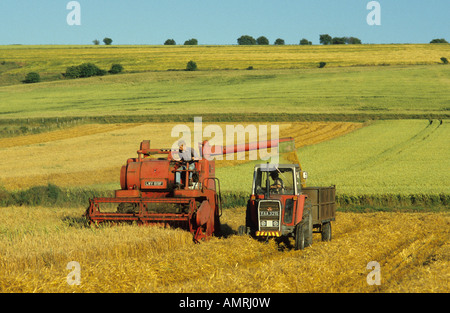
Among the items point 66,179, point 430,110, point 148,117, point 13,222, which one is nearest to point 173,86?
point 148,117

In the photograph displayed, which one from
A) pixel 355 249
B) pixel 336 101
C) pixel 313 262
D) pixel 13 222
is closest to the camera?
pixel 313 262

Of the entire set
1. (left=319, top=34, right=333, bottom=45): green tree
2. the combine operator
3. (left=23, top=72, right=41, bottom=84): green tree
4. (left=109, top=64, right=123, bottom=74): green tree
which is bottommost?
the combine operator

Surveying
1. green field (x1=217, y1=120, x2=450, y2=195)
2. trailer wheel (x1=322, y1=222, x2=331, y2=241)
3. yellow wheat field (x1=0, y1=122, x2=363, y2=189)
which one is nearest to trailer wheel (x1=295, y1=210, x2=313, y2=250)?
trailer wheel (x1=322, y1=222, x2=331, y2=241)

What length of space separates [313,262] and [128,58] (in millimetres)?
82029

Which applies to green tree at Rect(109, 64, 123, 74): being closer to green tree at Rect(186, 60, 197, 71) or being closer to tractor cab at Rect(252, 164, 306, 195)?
green tree at Rect(186, 60, 197, 71)

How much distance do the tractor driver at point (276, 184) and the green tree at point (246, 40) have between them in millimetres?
Result: 145115

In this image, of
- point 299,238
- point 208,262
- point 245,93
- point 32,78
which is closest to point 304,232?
point 299,238

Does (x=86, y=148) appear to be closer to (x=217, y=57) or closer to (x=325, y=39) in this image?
(x=217, y=57)

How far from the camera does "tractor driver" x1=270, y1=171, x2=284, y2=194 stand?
16.0 meters

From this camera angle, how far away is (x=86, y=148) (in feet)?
129

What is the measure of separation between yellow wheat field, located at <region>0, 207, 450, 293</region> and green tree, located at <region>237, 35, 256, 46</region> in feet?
474

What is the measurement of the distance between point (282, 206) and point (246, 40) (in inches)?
5779

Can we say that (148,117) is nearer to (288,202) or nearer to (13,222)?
(13,222)

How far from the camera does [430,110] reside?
50.4 m
